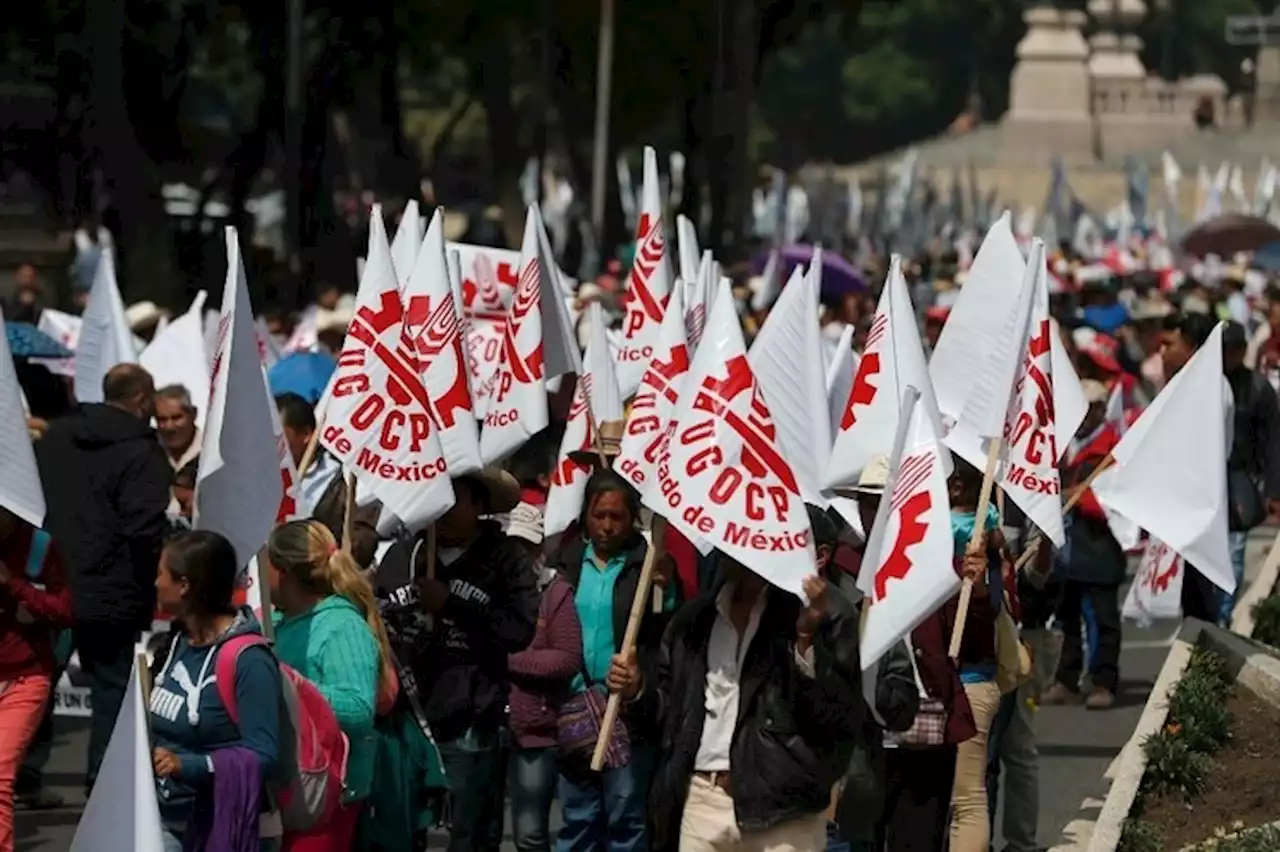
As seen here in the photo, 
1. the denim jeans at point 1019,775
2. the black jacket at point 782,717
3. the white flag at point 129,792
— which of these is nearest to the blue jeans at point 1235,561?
the denim jeans at point 1019,775

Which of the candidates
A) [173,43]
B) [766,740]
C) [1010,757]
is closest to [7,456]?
[766,740]

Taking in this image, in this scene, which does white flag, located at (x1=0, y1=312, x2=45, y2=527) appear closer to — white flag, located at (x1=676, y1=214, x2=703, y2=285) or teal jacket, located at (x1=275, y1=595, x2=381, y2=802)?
teal jacket, located at (x1=275, y1=595, x2=381, y2=802)

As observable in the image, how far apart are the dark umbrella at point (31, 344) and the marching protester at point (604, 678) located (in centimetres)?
449

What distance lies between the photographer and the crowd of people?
726 cm

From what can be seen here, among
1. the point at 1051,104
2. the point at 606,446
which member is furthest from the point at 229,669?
the point at 1051,104

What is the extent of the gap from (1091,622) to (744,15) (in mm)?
24339

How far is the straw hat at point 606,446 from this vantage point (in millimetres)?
10352

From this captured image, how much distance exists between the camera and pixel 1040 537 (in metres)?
10.6

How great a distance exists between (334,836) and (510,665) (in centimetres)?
140

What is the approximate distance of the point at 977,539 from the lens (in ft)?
28.2

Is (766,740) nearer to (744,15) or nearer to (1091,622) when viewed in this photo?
(1091,622)

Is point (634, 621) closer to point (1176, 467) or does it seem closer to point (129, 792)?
point (129, 792)

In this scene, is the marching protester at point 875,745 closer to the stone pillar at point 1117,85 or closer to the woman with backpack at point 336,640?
the woman with backpack at point 336,640

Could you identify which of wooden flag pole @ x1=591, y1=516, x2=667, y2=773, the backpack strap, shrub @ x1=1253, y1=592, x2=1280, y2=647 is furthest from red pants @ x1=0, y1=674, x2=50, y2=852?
shrub @ x1=1253, y1=592, x2=1280, y2=647
